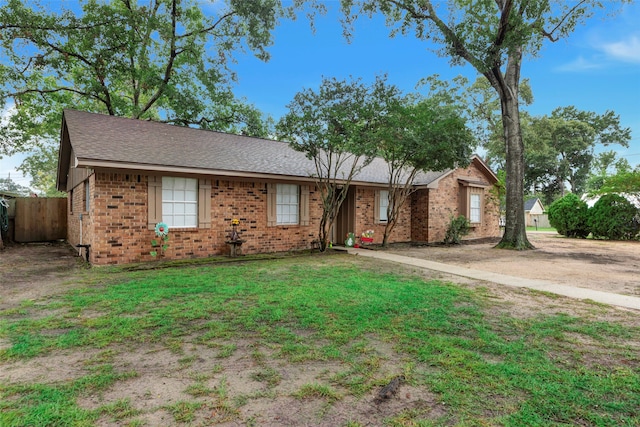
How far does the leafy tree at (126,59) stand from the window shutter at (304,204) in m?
8.93

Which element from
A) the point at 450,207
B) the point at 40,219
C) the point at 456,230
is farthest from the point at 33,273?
the point at 450,207

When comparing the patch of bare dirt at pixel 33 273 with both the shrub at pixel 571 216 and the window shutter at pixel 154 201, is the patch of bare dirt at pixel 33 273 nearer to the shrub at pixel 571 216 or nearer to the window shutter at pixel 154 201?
the window shutter at pixel 154 201

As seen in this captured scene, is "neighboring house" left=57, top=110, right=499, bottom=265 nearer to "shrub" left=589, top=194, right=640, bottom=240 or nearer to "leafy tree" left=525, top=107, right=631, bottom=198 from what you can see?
"shrub" left=589, top=194, right=640, bottom=240

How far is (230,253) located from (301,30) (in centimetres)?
1140

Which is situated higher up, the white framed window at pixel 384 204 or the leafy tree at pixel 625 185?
the leafy tree at pixel 625 185

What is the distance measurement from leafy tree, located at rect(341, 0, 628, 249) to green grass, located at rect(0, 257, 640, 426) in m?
9.02

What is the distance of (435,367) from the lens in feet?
9.09

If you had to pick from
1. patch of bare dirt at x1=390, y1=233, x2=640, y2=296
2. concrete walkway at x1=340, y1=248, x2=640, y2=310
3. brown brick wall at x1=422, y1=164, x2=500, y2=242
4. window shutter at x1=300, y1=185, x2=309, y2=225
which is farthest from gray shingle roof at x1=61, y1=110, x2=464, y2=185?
patch of bare dirt at x1=390, y1=233, x2=640, y2=296

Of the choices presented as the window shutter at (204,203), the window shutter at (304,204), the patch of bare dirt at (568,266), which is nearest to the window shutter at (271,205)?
the window shutter at (304,204)

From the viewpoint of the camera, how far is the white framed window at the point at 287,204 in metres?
10.7

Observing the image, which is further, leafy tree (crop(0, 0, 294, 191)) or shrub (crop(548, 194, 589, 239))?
shrub (crop(548, 194, 589, 239))

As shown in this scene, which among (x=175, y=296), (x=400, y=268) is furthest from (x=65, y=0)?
(x=400, y=268)

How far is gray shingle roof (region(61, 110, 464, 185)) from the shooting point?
7789mm

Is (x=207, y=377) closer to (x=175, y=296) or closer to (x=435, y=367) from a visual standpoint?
(x=435, y=367)
